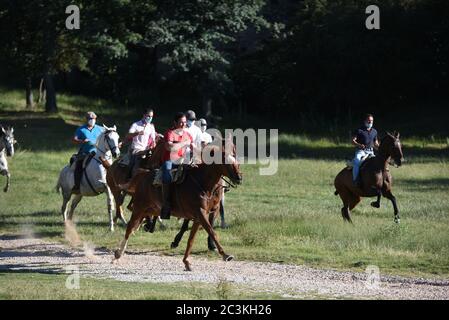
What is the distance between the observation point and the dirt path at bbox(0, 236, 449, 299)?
16.7 m

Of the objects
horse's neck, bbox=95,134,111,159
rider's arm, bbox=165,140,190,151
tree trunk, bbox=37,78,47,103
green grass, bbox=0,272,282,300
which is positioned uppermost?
tree trunk, bbox=37,78,47,103

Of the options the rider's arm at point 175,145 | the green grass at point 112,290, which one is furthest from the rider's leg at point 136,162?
the green grass at point 112,290

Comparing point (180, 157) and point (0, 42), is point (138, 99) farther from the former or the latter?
point (180, 157)

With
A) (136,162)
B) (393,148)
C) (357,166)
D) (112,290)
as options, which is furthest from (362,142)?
(112,290)

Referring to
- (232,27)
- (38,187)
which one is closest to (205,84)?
(232,27)

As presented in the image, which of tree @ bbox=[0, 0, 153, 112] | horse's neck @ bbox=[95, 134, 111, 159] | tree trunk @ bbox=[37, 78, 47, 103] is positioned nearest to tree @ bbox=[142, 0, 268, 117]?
tree @ bbox=[0, 0, 153, 112]

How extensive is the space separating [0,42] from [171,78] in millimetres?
11217

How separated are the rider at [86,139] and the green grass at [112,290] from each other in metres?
7.51

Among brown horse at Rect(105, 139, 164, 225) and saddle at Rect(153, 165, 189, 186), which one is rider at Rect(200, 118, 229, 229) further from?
saddle at Rect(153, 165, 189, 186)

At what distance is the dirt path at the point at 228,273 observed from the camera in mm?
16734

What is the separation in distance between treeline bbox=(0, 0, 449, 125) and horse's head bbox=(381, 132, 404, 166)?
29.2 m

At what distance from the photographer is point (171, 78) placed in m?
63.7

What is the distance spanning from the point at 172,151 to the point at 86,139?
20.5 ft

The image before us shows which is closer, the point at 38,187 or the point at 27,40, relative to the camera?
the point at 38,187
